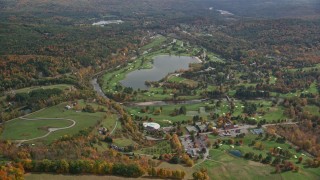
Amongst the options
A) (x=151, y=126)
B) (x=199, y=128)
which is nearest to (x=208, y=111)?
(x=199, y=128)

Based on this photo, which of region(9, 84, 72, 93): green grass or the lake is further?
the lake

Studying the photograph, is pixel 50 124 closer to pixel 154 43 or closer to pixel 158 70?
pixel 158 70

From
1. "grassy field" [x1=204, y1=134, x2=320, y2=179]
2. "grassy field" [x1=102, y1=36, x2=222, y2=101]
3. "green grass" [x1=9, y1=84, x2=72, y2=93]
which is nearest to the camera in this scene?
"grassy field" [x1=204, y1=134, x2=320, y2=179]

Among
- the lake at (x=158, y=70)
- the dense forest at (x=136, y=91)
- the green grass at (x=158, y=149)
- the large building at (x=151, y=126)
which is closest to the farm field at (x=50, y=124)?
the dense forest at (x=136, y=91)

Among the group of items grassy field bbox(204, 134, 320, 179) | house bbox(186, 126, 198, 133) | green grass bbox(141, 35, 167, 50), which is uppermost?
green grass bbox(141, 35, 167, 50)

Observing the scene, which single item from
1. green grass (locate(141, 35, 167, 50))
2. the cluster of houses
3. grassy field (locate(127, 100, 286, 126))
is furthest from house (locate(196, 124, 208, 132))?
green grass (locate(141, 35, 167, 50))

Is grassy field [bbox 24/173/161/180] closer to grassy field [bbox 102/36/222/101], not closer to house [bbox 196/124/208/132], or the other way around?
house [bbox 196/124/208/132]

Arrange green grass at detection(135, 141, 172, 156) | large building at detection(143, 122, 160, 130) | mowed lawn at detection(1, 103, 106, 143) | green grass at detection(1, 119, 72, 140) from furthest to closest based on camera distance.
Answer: large building at detection(143, 122, 160, 130) → mowed lawn at detection(1, 103, 106, 143) → green grass at detection(1, 119, 72, 140) → green grass at detection(135, 141, 172, 156)
